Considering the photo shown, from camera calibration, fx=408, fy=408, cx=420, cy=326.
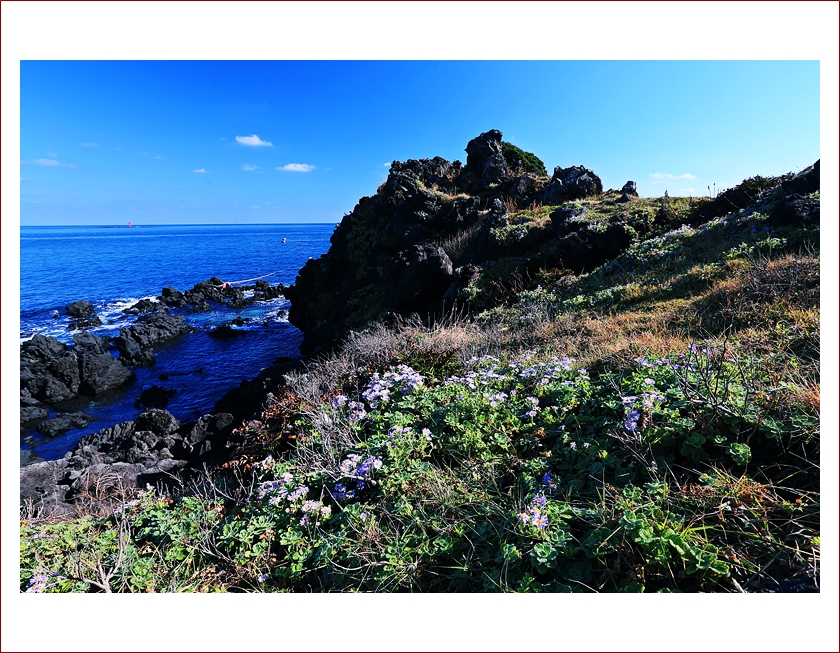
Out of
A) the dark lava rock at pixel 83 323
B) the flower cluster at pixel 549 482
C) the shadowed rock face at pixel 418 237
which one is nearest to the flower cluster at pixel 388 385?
the flower cluster at pixel 549 482

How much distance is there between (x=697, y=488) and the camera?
2684 mm

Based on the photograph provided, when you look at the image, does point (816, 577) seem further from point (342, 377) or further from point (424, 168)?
point (424, 168)

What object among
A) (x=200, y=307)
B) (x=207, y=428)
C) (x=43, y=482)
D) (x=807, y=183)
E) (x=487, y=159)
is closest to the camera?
(x=43, y=482)

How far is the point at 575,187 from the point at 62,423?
2129 centimetres

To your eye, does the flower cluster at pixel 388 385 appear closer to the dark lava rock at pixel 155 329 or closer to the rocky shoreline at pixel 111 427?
the rocky shoreline at pixel 111 427

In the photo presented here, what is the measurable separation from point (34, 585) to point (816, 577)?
15.9ft

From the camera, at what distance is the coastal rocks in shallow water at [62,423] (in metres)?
14.2

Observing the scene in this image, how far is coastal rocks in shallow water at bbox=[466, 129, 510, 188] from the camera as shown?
66.0 ft

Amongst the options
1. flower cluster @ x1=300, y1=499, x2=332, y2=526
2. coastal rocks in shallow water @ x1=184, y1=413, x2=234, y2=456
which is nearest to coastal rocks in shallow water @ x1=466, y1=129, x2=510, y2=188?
coastal rocks in shallow water @ x1=184, y1=413, x2=234, y2=456

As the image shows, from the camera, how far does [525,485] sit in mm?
3125

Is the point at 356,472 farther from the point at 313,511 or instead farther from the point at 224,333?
the point at 224,333

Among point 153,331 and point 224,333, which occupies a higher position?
point 153,331

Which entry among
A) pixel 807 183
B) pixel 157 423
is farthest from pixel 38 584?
pixel 807 183

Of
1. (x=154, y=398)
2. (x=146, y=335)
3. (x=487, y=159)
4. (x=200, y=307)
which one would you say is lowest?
(x=154, y=398)
